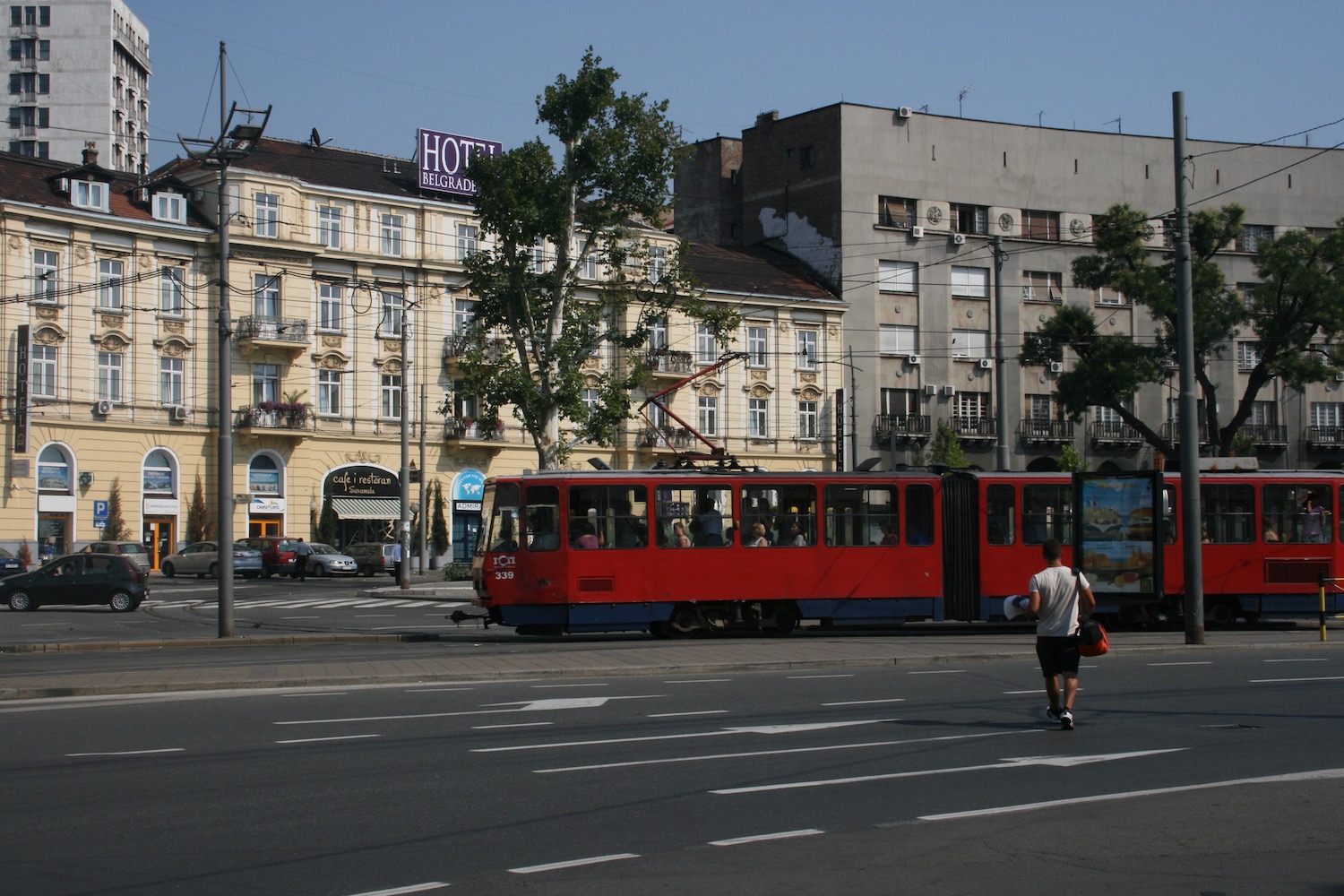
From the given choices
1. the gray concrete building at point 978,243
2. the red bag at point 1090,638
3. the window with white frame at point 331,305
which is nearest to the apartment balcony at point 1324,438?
the gray concrete building at point 978,243

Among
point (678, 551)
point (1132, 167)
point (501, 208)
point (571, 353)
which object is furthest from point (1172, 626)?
point (1132, 167)

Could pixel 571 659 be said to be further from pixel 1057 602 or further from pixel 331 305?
pixel 331 305

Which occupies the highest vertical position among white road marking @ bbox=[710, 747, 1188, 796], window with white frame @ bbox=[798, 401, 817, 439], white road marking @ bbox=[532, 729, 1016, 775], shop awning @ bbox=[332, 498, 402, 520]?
window with white frame @ bbox=[798, 401, 817, 439]

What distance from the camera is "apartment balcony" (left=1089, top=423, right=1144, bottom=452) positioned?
224ft

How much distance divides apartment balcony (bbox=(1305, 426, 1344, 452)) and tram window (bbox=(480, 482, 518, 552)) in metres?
56.8

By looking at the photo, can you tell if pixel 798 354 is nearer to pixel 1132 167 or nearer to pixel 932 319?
pixel 932 319

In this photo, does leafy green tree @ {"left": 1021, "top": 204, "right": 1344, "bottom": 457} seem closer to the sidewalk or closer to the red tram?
the red tram

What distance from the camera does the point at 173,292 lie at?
55.3m

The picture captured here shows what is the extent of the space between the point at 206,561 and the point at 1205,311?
35825 mm

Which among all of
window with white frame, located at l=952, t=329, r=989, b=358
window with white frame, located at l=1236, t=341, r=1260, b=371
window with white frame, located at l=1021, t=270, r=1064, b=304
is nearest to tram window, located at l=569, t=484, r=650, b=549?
window with white frame, located at l=952, t=329, r=989, b=358

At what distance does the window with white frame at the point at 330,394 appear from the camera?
58.5 metres

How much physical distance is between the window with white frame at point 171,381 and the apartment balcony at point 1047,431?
36.9m

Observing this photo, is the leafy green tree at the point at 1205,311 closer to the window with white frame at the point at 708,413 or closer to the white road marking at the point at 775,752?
the window with white frame at the point at 708,413

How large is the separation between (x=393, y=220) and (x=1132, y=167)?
35.0m
